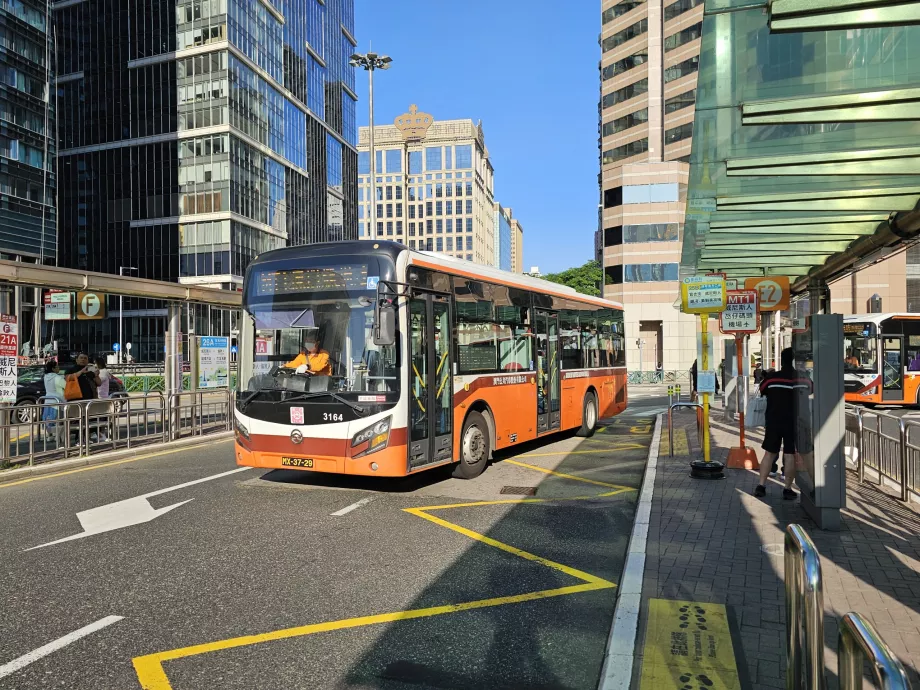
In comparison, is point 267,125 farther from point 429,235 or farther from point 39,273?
point 429,235

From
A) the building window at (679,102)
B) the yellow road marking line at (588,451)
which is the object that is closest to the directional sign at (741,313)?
the yellow road marking line at (588,451)

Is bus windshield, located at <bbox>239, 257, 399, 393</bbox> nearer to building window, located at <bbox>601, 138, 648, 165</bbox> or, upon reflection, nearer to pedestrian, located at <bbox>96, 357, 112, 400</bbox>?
pedestrian, located at <bbox>96, 357, 112, 400</bbox>

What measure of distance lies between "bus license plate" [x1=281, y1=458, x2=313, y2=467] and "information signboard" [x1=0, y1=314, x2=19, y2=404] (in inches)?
231

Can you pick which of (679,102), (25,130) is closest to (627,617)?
(679,102)

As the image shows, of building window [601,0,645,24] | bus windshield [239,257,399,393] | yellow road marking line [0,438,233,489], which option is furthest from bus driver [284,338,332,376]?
building window [601,0,645,24]

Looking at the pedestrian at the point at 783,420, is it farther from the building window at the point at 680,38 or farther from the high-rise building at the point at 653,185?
the building window at the point at 680,38

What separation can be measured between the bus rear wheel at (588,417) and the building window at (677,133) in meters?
51.1

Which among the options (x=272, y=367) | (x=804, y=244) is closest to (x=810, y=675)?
(x=272, y=367)

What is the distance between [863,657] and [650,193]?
2439 inches

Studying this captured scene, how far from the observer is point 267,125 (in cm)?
6812

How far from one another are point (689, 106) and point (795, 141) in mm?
58953

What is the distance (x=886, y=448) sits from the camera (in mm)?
9594

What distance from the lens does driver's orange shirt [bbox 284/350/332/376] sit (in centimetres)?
902

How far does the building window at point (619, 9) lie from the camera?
6606cm
